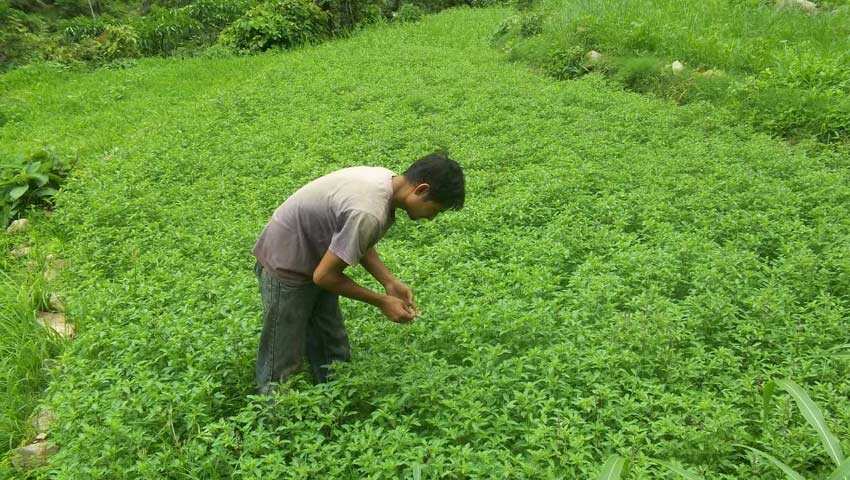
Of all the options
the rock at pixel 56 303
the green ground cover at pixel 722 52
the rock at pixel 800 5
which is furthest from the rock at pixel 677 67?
the rock at pixel 56 303

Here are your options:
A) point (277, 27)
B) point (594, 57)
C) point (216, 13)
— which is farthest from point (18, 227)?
point (216, 13)

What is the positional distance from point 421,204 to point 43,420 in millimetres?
2697

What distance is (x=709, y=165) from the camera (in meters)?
6.48

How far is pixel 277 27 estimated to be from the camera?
1603 cm

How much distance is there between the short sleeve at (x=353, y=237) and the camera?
9.53 feet

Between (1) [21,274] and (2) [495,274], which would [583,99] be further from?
(1) [21,274]

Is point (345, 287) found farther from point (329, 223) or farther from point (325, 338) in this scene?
point (325, 338)

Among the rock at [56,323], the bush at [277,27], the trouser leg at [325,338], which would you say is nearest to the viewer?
the trouser leg at [325,338]

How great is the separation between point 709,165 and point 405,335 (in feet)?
14.0

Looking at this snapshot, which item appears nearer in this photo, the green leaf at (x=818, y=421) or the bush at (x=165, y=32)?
the green leaf at (x=818, y=421)

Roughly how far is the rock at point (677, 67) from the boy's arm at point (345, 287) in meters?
8.00

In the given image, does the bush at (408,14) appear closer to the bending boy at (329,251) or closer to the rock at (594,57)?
the rock at (594,57)

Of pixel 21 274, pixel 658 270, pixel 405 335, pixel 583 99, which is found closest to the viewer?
pixel 405 335

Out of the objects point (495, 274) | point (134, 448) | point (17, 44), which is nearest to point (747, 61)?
point (495, 274)
